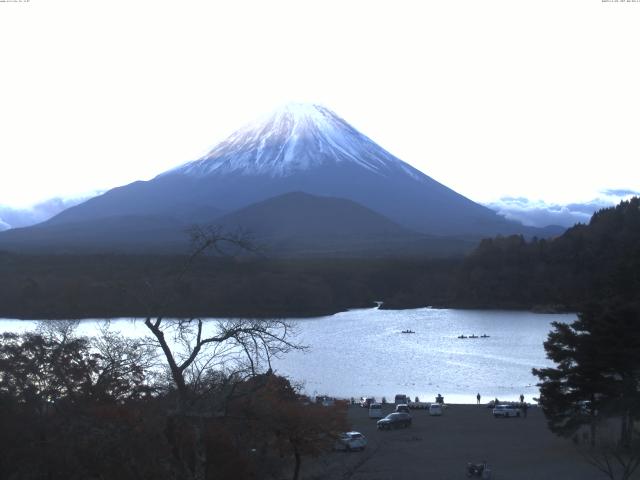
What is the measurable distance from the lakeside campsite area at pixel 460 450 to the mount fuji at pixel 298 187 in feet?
172

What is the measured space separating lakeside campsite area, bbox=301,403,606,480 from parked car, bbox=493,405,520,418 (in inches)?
4.3

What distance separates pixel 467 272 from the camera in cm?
3884

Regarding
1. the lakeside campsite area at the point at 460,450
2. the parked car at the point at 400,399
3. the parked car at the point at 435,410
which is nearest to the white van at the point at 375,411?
the lakeside campsite area at the point at 460,450

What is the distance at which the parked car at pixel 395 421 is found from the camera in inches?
441

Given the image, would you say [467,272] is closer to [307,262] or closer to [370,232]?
[307,262]

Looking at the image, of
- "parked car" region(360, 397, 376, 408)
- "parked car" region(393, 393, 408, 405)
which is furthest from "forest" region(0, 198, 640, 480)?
"parked car" region(393, 393, 408, 405)

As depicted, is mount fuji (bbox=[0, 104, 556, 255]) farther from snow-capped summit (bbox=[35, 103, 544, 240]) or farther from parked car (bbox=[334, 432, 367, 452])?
parked car (bbox=[334, 432, 367, 452])

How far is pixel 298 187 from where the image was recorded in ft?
242

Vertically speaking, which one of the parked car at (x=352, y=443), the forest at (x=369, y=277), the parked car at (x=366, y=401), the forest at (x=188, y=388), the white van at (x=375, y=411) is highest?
the forest at (x=369, y=277)

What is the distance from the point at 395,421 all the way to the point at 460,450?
5.34 ft

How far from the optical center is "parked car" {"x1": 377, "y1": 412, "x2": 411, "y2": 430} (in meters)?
11.2

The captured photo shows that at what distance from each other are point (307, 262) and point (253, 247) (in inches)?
1412

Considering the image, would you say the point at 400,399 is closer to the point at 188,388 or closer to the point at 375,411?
the point at 375,411

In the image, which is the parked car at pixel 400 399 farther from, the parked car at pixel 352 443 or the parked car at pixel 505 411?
the parked car at pixel 352 443
